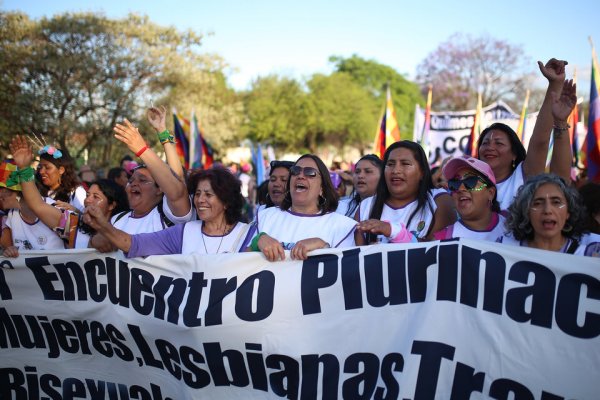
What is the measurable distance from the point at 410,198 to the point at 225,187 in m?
1.28

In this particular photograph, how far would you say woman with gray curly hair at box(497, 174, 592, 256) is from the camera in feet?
10.8

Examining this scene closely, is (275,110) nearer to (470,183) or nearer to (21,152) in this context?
(21,152)

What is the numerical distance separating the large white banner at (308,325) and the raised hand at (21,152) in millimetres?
732

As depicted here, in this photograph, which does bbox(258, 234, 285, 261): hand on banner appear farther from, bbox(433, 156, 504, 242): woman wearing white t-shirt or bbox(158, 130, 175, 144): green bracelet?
bbox(158, 130, 175, 144): green bracelet

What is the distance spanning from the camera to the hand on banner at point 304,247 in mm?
3576

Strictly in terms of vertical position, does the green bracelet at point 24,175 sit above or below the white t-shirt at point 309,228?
above

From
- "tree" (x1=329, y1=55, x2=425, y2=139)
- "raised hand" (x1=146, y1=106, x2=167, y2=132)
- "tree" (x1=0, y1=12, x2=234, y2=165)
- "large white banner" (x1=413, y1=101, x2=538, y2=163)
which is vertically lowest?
"raised hand" (x1=146, y1=106, x2=167, y2=132)

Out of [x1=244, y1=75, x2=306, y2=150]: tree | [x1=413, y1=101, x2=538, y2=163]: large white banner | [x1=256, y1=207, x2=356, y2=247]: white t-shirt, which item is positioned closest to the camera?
[x1=256, y1=207, x2=356, y2=247]: white t-shirt

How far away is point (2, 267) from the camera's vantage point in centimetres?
436

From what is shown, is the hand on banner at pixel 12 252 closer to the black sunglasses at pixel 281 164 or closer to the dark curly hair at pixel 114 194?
the dark curly hair at pixel 114 194

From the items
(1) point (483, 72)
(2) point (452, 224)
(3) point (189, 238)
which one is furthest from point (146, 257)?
(1) point (483, 72)

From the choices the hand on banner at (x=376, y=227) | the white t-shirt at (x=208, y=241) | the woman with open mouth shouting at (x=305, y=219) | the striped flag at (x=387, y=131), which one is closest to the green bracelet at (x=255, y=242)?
the woman with open mouth shouting at (x=305, y=219)

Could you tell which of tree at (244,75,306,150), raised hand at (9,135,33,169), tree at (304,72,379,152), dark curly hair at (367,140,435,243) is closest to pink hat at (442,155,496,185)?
dark curly hair at (367,140,435,243)

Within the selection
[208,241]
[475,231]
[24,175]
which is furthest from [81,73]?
[475,231]
